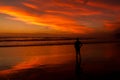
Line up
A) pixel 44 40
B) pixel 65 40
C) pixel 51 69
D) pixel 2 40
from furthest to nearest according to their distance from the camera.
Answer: pixel 51 69 → pixel 65 40 → pixel 44 40 → pixel 2 40

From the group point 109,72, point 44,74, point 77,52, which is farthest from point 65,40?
point 109,72

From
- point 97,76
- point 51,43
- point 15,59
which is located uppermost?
point 51,43

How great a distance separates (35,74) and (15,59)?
64 cm

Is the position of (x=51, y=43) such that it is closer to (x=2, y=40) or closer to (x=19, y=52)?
(x=2, y=40)

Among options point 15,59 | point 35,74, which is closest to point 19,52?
point 15,59

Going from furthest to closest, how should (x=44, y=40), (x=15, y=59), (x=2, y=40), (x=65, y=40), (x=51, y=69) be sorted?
1. (x=51, y=69)
2. (x=15, y=59)
3. (x=65, y=40)
4. (x=44, y=40)
5. (x=2, y=40)

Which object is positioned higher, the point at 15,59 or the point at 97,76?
the point at 15,59

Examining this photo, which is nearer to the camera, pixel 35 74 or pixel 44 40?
pixel 44 40

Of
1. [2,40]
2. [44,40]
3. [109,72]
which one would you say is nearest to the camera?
[2,40]

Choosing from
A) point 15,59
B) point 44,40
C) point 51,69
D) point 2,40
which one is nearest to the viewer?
point 2,40

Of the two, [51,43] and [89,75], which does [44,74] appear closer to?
[89,75]

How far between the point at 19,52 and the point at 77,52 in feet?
5.04

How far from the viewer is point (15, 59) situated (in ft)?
17.2

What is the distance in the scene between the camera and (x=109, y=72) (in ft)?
20.8
